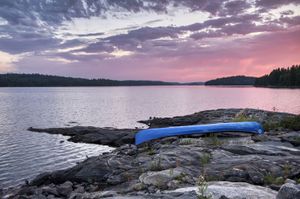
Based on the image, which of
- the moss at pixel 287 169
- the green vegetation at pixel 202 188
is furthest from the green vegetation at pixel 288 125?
the green vegetation at pixel 202 188

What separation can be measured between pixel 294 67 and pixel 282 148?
156m

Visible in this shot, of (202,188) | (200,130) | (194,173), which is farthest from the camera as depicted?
(200,130)

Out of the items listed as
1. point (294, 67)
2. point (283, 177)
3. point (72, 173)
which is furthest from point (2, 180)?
point (294, 67)

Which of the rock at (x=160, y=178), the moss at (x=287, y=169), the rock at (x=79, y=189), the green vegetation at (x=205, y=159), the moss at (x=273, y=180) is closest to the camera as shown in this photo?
the moss at (x=273, y=180)

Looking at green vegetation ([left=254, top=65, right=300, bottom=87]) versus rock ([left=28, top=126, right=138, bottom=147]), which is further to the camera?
green vegetation ([left=254, top=65, right=300, bottom=87])

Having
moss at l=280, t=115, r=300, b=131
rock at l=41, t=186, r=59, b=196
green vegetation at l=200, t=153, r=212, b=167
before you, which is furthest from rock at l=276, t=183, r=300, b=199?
moss at l=280, t=115, r=300, b=131

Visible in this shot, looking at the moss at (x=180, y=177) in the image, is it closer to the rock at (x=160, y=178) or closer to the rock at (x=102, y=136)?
the rock at (x=160, y=178)

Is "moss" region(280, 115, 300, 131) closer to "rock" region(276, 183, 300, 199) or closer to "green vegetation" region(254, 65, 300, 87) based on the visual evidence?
"rock" region(276, 183, 300, 199)

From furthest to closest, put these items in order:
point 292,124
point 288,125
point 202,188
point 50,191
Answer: point 288,125 < point 292,124 < point 50,191 < point 202,188

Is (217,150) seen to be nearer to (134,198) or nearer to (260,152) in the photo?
(260,152)

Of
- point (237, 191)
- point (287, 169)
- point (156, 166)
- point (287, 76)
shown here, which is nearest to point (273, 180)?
point (287, 169)

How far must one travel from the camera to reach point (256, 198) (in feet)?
28.0

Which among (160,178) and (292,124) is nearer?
(160,178)

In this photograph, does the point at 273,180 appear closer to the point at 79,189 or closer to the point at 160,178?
the point at 160,178
